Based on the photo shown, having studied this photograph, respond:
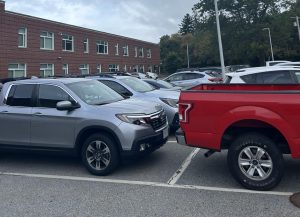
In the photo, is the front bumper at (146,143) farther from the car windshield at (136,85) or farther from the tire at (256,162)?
the car windshield at (136,85)

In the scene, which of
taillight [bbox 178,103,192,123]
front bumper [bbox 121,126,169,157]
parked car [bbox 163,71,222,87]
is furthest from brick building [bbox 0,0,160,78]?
taillight [bbox 178,103,192,123]

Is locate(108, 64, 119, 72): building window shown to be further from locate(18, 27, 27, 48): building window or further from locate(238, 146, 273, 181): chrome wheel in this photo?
locate(238, 146, 273, 181): chrome wheel

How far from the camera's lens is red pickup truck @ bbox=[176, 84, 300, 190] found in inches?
197

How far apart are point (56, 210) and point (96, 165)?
1.56m

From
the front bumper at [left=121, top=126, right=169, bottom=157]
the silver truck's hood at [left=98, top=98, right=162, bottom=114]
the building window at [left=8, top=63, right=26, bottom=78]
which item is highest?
the building window at [left=8, top=63, right=26, bottom=78]

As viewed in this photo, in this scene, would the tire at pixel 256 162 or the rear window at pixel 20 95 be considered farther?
the rear window at pixel 20 95

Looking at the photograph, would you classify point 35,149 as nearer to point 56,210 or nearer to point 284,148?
point 56,210

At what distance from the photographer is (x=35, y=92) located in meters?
6.91

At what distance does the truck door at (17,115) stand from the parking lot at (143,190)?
24.0 inches

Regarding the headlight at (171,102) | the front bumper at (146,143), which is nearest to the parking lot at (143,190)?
the front bumper at (146,143)

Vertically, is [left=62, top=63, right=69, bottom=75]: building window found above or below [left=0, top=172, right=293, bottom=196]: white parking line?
above

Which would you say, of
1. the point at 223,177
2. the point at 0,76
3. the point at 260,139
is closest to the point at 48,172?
the point at 223,177

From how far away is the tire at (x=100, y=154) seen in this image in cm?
617

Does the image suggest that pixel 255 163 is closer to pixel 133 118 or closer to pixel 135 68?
pixel 133 118
